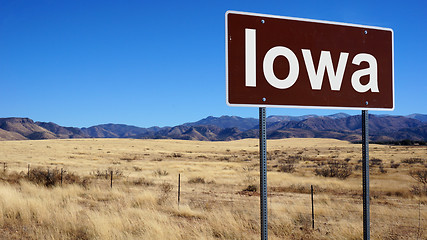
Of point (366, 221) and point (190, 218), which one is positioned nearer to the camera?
point (366, 221)

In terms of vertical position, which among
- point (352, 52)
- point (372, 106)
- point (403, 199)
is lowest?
point (403, 199)

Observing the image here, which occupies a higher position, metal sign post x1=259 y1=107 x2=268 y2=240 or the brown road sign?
the brown road sign

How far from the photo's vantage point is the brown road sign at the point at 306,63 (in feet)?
11.5

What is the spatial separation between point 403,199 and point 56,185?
15.7 metres

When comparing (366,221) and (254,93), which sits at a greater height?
(254,93)

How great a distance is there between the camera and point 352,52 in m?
4.03

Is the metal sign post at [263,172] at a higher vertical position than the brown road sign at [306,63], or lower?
lower

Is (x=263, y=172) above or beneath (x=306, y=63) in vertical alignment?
beneath

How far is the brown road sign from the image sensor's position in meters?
3.51

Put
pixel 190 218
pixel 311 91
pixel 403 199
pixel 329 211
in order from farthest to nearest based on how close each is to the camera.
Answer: pixel 403 199, pixel 329 211, pixel 190 218, pixel 311 91

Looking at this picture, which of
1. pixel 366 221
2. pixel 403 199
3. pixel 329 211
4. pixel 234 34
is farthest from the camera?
pixel 403 199

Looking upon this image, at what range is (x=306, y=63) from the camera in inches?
149

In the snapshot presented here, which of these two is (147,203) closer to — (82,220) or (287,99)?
(82,220)

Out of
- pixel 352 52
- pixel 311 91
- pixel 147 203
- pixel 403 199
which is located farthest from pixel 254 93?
pixel 403 199
